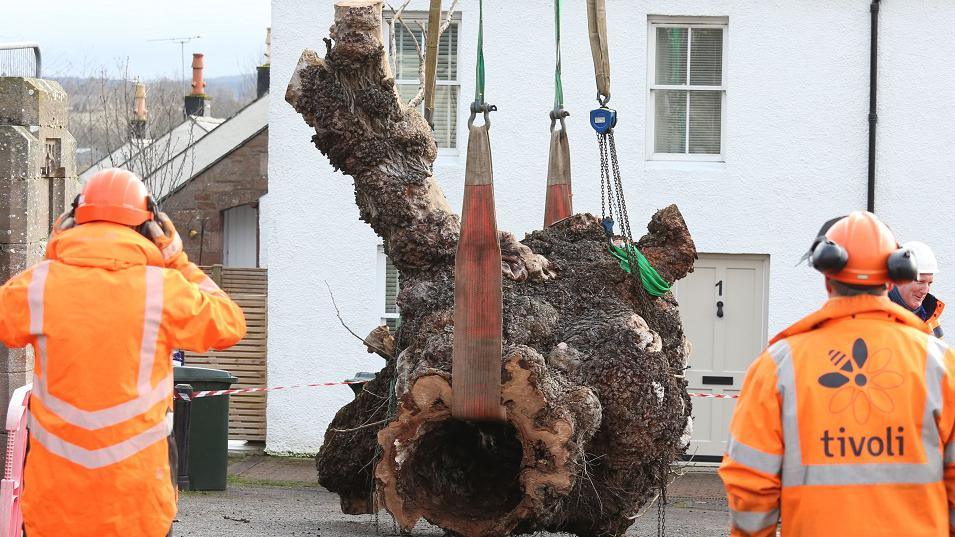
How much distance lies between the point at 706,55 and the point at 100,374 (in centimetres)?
989

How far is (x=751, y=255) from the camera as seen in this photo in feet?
44.2

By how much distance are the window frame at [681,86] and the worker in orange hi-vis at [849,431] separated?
9.52 meters

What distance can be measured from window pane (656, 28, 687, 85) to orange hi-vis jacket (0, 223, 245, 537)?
31.0 ft

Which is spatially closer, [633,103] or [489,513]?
[489,513]

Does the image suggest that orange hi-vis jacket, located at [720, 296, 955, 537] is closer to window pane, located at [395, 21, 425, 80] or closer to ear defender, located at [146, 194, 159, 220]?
ear defender, located at [146, 194, 159, 220]

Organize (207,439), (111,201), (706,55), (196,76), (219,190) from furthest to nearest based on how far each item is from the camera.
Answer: (196,76)
(219,190)
(706,55)
(207,439)
(111,201)

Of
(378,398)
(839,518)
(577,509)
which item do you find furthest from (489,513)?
(839,518)

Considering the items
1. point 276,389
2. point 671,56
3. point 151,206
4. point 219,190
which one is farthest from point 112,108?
point 151,206

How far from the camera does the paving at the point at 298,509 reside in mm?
8812

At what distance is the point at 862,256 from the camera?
13.5 ft

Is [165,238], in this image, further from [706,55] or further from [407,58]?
[706,55]

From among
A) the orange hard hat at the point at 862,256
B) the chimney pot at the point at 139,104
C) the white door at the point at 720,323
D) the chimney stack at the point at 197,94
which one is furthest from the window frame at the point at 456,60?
the chimney stack at the point at 197,94

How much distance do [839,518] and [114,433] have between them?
2.47m

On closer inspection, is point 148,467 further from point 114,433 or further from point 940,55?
point 940,55
